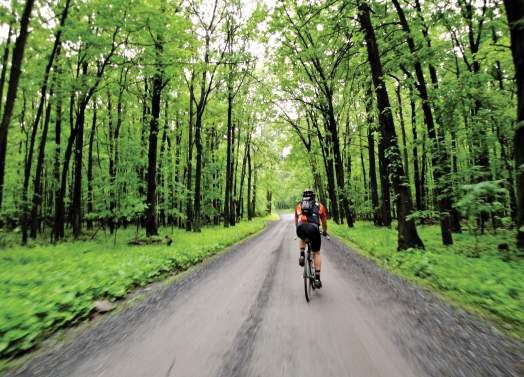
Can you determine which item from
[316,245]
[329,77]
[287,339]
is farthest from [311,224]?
[329,77]

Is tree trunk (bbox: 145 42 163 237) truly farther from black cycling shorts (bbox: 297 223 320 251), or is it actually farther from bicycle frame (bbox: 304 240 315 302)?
bicycle frame (bbox: 304 240 315 302)

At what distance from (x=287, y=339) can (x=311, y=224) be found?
2914 millimetres

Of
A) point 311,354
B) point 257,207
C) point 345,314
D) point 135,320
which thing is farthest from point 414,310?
point 257,207

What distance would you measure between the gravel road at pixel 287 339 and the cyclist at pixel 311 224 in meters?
0.76

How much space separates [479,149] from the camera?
8.65 meters

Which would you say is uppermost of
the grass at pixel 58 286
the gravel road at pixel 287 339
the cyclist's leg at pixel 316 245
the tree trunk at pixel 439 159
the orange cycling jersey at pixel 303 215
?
the tree trunk at pixel 439 159

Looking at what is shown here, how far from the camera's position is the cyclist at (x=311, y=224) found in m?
6.11

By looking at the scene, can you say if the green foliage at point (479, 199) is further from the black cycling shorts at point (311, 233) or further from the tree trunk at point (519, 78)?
the black cycling shorts at point (311, 233)

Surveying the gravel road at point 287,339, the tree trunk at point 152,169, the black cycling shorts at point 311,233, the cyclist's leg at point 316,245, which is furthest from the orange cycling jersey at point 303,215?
the tree trunk at point 152,169

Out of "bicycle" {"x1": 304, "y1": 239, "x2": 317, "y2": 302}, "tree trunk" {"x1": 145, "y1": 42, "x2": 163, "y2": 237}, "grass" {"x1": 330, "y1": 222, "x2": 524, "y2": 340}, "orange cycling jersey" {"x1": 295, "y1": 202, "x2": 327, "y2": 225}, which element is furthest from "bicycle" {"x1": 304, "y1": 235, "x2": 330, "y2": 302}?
"tree trunk" {"x1": 145, "y1": 42, "x2": 163, "y2": 237}

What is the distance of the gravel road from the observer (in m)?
3.01

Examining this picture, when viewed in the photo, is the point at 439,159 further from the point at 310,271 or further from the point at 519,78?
the point at 310,271

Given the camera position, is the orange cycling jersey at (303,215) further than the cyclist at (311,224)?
Yes

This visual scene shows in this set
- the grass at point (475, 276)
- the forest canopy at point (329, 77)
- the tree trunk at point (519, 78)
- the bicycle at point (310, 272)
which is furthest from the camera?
the forest canopy at point (329, 77)
